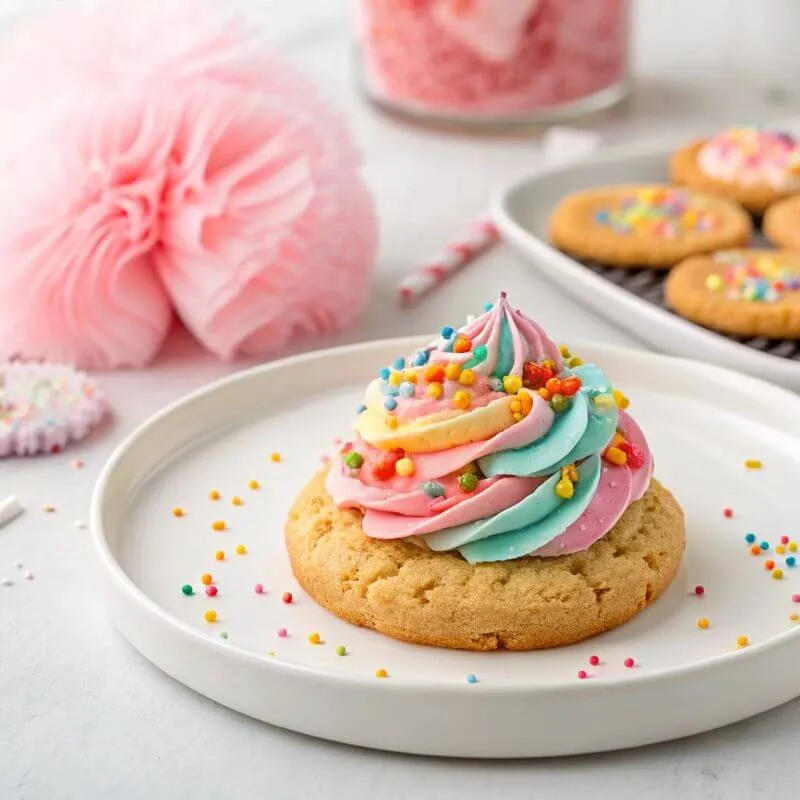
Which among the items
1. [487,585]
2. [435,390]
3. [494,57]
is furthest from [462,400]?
[494,57]

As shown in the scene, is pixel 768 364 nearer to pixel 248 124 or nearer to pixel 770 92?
pixel 248 124

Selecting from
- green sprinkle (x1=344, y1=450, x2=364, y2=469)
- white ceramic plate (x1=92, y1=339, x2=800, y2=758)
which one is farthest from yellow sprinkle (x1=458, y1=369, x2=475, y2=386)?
white ceramic plate (x1=92, y1=339, x2=800, y2=758)

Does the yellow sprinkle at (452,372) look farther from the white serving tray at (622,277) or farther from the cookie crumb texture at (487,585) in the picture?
the white serving tray at (622,277)

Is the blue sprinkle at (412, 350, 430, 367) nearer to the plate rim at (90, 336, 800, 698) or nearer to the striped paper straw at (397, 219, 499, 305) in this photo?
the plate rim at (90, 336, 800, 698)

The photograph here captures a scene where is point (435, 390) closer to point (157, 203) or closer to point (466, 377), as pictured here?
point (466, 377)

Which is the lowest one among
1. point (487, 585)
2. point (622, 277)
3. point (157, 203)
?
point (622, 277)

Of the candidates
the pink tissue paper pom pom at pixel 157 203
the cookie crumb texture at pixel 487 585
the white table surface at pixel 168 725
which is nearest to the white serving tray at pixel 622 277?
the white table surface at pixel 168 725
